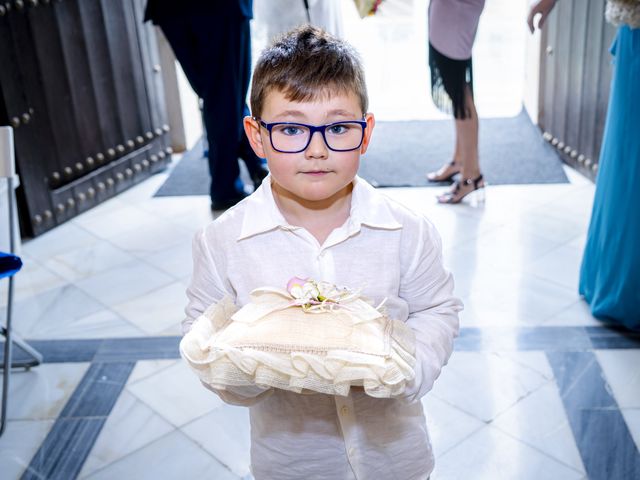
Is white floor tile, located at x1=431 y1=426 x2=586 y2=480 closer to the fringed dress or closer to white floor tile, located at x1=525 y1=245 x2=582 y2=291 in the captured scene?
white floor tile, located at x1=525 y1=245 x2=582 y2=291

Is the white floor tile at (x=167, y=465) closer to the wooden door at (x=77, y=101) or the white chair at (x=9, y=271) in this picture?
the white chair at (x=9, y=271)

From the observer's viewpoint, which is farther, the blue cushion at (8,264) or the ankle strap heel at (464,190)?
the ankle strap heel at (464,190)

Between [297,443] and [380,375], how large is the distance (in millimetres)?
314

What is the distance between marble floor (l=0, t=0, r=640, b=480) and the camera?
74.5 inches

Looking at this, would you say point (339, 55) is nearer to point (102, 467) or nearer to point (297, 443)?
point (297, 443)

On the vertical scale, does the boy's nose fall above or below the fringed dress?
above

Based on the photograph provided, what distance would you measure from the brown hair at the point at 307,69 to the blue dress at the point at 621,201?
56.6 inches

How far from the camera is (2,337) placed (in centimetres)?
255

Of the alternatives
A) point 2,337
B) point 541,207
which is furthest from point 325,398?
point 541,207

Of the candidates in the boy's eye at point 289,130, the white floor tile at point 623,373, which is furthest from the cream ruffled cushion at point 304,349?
the white floor tile at point 623,373

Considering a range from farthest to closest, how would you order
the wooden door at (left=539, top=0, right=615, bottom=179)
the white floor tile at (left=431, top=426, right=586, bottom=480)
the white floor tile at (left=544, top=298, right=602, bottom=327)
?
1. the wooden door at (left=539, top=0, right=615, bottom=179)
2. the white floor tile at (left=544, top=298, right=602, bottom=327)
3. the white floor tile at (left=431, top=426, right=586, bottom=480)

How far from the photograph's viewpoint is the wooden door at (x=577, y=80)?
3473mm

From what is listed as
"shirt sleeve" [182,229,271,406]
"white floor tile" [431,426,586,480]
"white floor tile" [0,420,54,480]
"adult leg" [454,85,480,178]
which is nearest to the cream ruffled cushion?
"shirt sleeve" [182,229,271,406]

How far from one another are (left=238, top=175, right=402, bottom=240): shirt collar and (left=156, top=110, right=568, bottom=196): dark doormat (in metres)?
2.66
